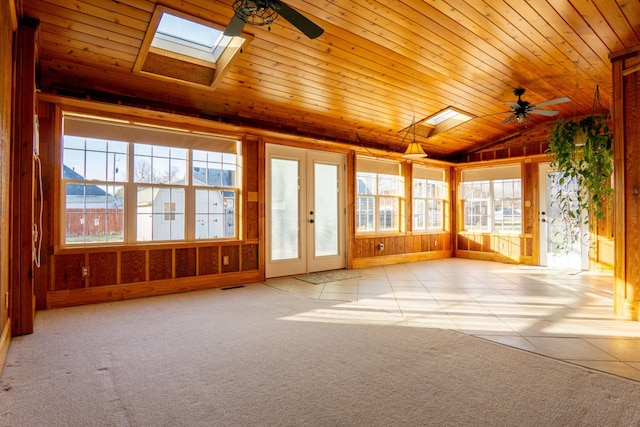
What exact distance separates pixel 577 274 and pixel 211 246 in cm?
631

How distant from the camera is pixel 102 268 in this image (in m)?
4.20

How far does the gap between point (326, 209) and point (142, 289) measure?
11.0ft

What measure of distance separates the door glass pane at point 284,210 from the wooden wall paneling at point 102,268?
7.58 feet

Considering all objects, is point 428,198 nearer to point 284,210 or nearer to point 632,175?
point 284,210

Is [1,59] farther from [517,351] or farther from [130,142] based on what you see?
[517,351]

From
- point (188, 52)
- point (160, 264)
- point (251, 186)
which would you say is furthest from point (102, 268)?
point (188, 52)

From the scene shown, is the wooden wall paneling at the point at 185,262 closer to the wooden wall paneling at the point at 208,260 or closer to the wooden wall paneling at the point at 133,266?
the wooden wall paneling at the point at 208,260

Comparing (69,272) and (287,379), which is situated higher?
(69,272)

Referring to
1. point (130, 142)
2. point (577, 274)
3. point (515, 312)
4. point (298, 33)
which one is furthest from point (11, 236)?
point (577, 274)

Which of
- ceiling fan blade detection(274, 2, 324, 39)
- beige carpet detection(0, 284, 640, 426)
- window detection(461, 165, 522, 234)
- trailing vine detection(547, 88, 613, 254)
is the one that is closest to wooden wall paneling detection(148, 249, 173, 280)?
beige carpet detection(0, 284, 640, 426)

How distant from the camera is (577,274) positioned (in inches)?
239

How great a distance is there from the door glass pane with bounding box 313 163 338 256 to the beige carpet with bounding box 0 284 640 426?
10.1 feet

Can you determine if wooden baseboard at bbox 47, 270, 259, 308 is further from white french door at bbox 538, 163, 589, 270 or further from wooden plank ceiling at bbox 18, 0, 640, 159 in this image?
white french door at bbox 538, 163, 589, 270

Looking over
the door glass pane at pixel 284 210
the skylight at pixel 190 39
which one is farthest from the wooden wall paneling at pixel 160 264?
the skylight at pixel 190 39
